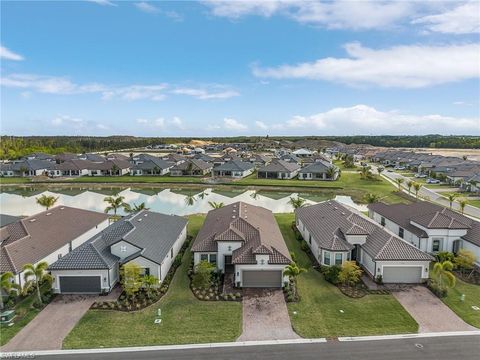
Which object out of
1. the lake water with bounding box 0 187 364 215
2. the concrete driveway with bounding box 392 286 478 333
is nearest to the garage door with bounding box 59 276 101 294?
the concrete driveway with bounding box 392 286 478 333

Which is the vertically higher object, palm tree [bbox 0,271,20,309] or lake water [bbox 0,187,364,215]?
palm tree [bbox 0,271,20,309]

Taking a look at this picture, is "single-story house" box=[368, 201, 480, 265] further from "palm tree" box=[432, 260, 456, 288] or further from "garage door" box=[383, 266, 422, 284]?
"garage door" box=[383, 266, 422, 284]

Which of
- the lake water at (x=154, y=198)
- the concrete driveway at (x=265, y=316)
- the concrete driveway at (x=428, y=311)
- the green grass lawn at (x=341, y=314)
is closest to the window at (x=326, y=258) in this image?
the green grass lawn at (x=341, y=314)

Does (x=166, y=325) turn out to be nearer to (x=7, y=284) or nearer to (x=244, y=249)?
(x=244, y=249)

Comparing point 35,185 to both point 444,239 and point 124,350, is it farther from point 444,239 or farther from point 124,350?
point 444,239

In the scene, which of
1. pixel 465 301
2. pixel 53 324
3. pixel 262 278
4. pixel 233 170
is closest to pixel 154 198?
pixel 233 170

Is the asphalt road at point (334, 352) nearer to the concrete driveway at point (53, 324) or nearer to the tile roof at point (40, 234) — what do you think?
the concrete driveway at point (53, 324)
